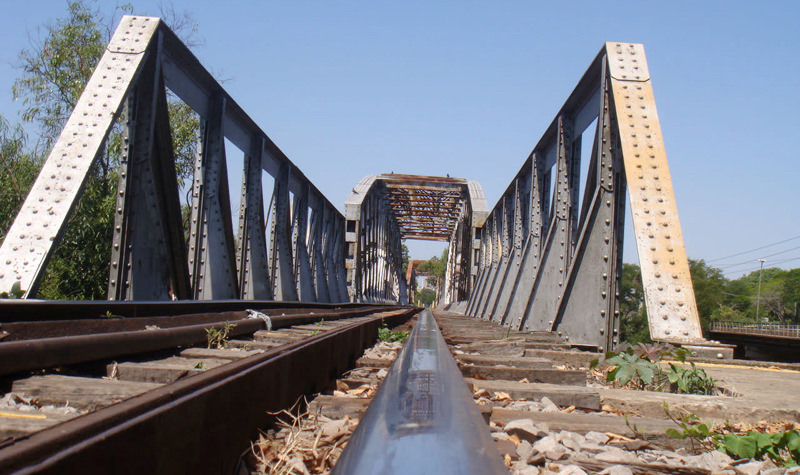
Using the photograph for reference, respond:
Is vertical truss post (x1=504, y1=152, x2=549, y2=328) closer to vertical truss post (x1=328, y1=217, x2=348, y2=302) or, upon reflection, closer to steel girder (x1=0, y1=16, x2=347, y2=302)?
steel girder (x1=0, y1=16, x2=347, y2=302)

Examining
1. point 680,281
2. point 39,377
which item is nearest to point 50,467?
Result: point 39,377

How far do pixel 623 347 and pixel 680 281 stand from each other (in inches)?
Result: 23.6

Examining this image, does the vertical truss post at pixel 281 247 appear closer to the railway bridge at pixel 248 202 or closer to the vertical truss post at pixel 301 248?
the railway bridge at pixel 248 202

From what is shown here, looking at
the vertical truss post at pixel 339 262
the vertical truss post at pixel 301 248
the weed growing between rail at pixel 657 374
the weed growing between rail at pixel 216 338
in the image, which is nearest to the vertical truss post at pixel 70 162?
the weed growing between rail at pixel 216 338

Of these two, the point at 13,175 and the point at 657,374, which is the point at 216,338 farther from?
the point at 13,175

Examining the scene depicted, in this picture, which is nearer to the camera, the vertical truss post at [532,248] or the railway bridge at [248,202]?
the railway bridge at [248,202]

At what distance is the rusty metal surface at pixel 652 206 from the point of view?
4.07m

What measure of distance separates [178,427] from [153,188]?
492cm

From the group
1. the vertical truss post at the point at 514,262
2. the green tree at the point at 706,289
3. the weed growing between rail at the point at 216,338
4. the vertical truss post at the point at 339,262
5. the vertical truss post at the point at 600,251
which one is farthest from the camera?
the green tree at the point at 706,289

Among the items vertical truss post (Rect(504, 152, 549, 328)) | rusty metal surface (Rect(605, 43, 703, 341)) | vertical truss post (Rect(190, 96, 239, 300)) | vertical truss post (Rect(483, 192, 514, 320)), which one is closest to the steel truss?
vertical truss post (Rect(483, 192, 514, 320))

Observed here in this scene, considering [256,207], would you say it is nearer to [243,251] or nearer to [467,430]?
[243,251]

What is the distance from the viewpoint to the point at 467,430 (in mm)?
1469

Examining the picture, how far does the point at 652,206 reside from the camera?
4.51m

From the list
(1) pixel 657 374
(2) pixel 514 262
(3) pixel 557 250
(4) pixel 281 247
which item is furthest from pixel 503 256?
(1) pixel 657 374
